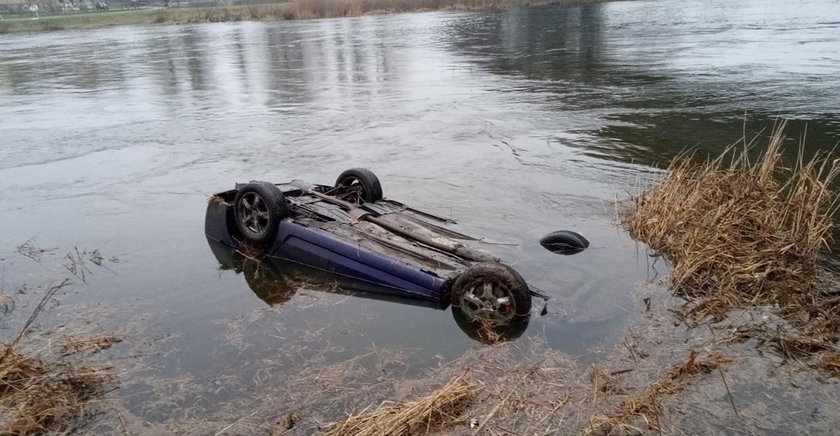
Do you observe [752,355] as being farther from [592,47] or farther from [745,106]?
[592,47]

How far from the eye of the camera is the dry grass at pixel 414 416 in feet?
13.9

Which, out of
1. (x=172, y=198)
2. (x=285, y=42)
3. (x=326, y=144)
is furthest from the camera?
(x=285, y=42)

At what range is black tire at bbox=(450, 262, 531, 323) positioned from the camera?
5508 mm

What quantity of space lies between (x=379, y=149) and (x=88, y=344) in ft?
24.3

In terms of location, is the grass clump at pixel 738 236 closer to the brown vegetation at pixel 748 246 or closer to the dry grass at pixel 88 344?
the brown vegetation at pixel 748 246

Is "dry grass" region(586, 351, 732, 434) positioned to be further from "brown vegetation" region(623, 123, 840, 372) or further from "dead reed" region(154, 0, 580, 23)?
"dead reed" region(154, 0, 580, 23)

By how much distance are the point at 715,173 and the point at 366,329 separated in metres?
4.65

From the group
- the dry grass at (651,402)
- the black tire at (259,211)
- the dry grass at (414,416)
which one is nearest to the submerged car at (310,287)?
the black tire at (259,211)

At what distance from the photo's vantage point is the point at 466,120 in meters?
14.4

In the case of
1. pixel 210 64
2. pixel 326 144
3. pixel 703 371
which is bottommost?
pixel 703 371

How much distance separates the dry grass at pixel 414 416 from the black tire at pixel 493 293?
1.15m

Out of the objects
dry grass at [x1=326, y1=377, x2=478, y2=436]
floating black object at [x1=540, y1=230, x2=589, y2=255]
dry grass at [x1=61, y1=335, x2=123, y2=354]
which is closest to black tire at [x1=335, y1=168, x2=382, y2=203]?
floating black object at [x1=540, y1=230, x2=589, y2=255]

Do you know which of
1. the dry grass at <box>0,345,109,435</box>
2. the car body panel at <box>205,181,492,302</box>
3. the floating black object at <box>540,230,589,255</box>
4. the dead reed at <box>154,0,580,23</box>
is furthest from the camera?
the dead reed at <box>154,0,580,23</box>

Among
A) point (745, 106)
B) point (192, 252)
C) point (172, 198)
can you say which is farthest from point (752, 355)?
point (745, 106)
